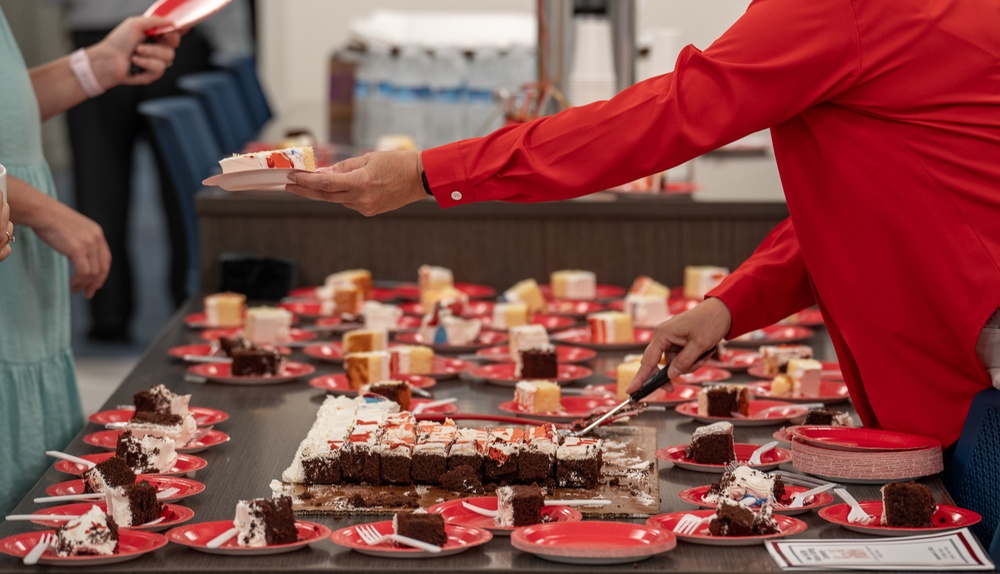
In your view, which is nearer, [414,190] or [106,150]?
[414,190]

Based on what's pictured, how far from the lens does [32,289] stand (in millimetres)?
2781

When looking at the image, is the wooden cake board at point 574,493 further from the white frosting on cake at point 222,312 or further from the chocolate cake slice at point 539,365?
the white frosting on cake at point 222,312

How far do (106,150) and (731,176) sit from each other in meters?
3.15

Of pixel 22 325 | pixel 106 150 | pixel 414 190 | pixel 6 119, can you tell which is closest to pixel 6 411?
pixel 22 325

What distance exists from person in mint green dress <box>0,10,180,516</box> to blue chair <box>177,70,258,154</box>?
132 inches

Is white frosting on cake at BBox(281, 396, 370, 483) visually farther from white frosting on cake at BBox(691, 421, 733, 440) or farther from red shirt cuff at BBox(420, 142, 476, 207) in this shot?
white frosting on cake at BBox(691, 421, 733, 440)

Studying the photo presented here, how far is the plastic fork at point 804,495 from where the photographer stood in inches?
75.1

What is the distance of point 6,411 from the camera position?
2.67 m

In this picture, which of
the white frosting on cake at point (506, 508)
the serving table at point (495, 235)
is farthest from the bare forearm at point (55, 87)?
the white frosting on cake at point (506, 508)

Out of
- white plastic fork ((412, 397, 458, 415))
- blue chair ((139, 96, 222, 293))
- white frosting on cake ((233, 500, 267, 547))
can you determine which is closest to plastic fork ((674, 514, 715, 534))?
white frosting on cake ((233, 500, 267, 547))

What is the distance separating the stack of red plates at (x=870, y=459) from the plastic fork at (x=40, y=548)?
103 cm

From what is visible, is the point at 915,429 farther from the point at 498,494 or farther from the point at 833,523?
the point at 498,494

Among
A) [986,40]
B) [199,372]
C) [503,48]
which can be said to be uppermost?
[503,48]

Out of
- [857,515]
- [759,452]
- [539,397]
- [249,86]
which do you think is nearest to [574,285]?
[539,397]
